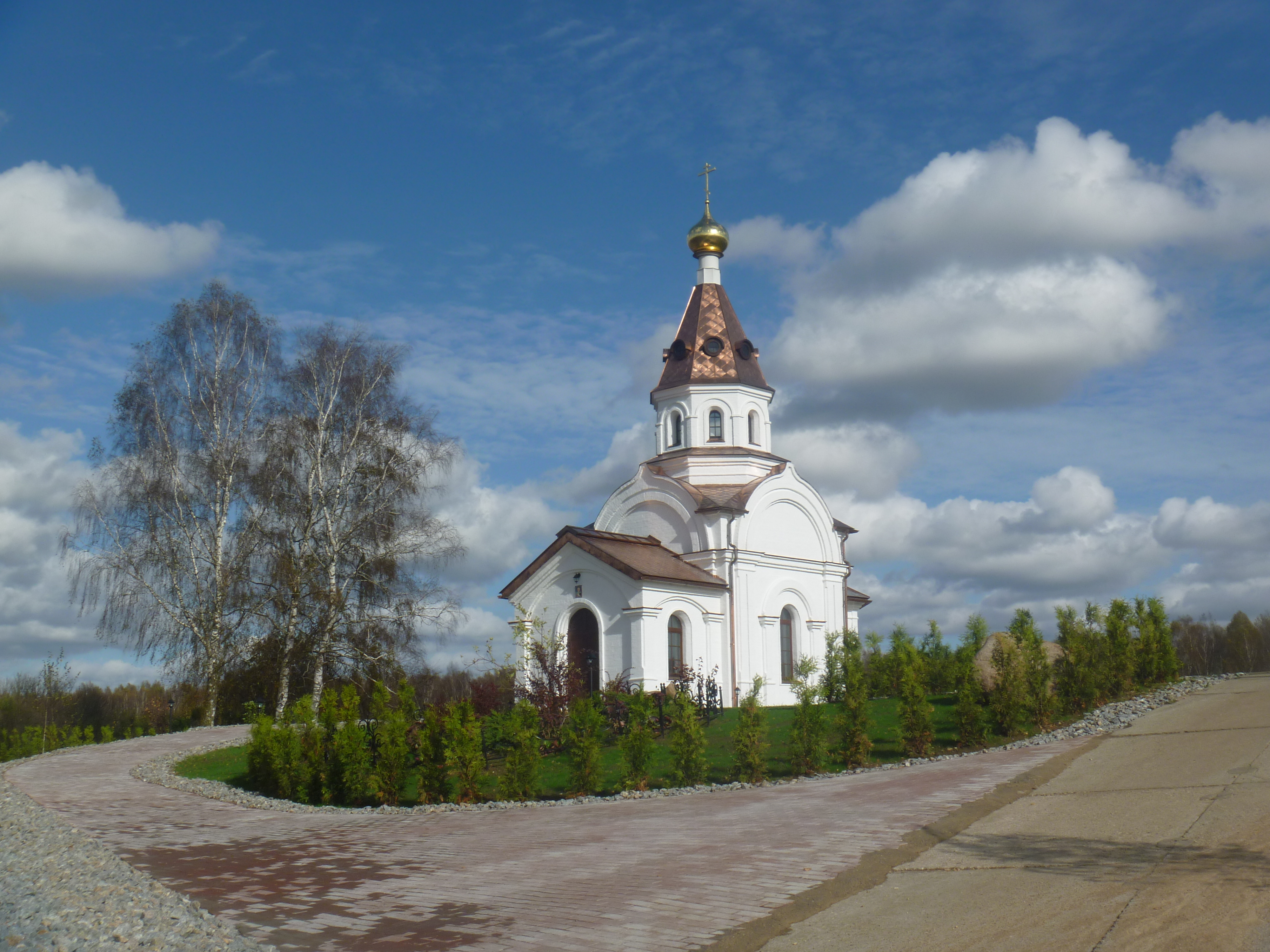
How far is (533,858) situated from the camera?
845cm

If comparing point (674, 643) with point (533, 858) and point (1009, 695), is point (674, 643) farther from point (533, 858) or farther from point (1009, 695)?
point (533, 858)

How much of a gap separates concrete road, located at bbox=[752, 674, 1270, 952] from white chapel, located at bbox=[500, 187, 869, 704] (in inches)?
522

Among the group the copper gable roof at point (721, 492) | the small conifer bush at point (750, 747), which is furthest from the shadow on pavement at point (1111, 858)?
the copper gable roof at point (721, 492)

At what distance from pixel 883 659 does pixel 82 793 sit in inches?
697

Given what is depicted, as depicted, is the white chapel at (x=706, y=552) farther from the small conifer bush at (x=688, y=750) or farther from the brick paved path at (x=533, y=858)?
the brick paved path at (x=533, y=858)

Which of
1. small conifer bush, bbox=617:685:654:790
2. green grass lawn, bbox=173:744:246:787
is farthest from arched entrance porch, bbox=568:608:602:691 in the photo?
small conifer bush, bbox=617:685:654:790

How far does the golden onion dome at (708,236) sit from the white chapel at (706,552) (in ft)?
0.13

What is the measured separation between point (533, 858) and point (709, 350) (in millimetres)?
21711

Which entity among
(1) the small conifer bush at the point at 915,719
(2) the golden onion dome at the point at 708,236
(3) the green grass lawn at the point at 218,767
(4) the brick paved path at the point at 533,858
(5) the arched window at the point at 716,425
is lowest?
(3) the green grass lawn at the point at 218,767

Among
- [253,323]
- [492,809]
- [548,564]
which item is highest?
[253,323]

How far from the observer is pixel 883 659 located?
988 inches

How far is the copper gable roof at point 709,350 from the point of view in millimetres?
28531

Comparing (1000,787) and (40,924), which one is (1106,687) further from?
(40,924)

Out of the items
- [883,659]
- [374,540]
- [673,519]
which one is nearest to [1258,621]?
[883,659]
